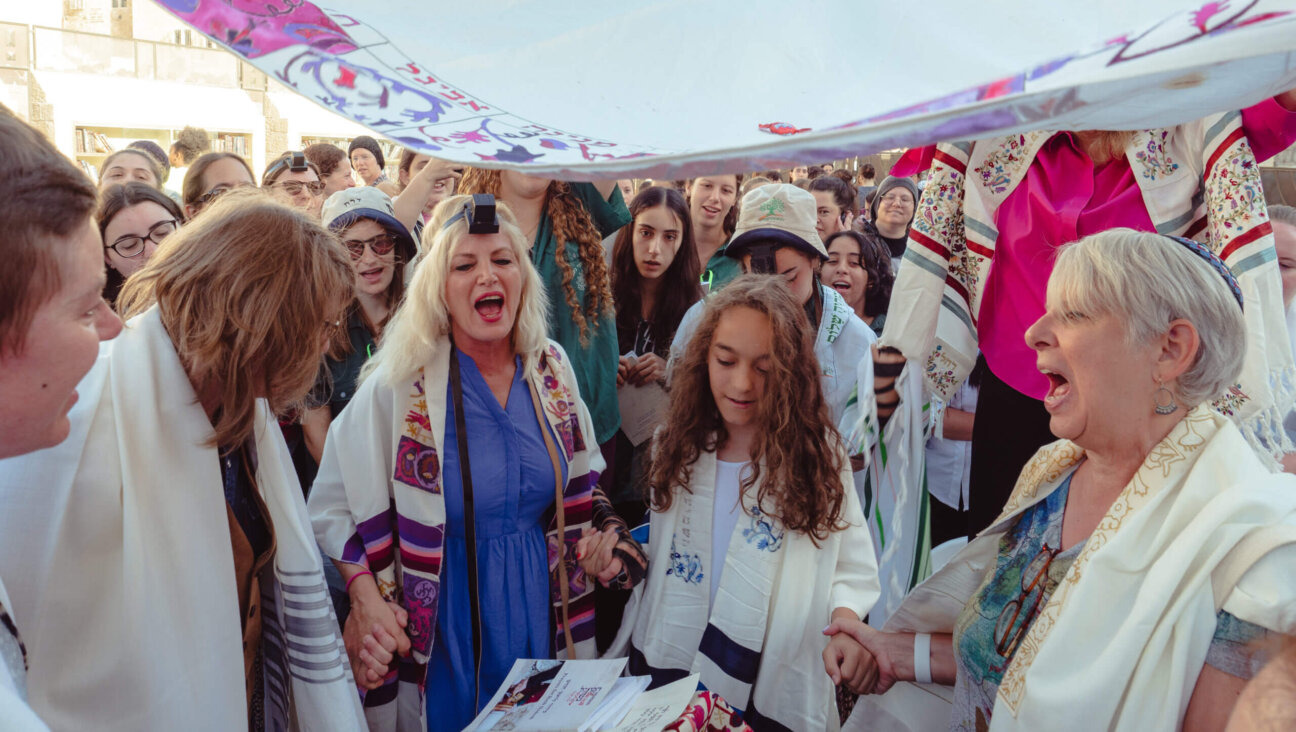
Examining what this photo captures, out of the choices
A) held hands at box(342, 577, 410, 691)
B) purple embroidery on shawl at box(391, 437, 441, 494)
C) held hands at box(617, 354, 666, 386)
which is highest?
held hands at box(617, 354, 666, 386)

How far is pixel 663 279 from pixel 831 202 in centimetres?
212

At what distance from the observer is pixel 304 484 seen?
9.95 feet

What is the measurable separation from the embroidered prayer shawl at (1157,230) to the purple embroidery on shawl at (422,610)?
139 centimetres

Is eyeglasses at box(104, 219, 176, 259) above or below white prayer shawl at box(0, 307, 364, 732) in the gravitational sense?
above

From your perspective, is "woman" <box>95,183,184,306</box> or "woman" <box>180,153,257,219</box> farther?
"woman" <box>180,153,257,219</box>

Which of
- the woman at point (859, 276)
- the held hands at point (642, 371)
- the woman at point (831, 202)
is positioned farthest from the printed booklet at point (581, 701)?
the woman at point (831, 202)

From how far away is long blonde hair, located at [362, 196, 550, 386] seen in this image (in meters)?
2.47

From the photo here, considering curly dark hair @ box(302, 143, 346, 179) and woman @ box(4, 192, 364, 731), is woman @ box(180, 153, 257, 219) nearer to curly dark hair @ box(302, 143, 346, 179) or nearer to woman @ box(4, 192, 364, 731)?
woman @ box(4, 192, 364, 731)

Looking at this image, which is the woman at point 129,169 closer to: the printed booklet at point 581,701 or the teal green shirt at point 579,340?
the teal green shirt at point 579,340

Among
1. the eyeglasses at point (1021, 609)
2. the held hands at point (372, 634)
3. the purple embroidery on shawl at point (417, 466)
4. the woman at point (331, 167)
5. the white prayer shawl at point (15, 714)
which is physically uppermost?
the woman at point (331, 167)

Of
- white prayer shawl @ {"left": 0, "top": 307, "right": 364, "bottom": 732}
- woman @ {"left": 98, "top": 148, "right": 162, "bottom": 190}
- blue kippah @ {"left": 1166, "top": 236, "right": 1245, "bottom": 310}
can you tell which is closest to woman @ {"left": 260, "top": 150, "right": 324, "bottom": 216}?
woman @ {"left": 98, "top": 148, "right": 162, "bottom": 190}

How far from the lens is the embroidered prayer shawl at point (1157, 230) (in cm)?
195

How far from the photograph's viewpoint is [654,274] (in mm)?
3920

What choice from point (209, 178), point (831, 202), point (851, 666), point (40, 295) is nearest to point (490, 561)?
point (851, 666)
